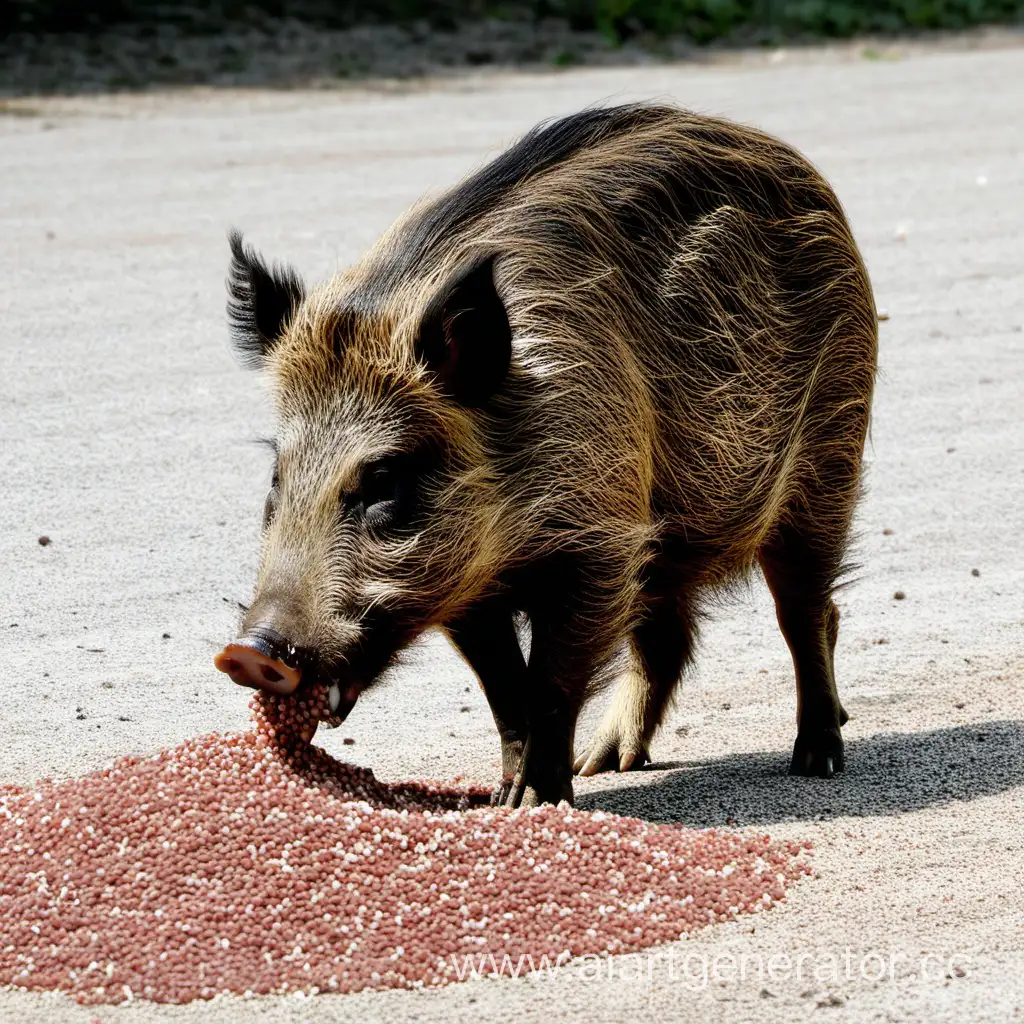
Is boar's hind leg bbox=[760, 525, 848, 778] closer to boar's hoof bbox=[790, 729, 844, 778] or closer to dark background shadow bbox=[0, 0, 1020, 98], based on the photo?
boar's hoof bbox=[790, 729, 844, 778]

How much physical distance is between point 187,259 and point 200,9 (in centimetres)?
968

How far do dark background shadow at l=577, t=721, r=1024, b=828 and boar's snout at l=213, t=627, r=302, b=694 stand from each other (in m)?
1.22

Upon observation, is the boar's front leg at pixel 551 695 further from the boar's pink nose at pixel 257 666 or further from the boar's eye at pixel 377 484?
the boar's pink nose at pixel 257 666

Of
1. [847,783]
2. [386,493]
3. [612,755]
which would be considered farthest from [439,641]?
[386,493]

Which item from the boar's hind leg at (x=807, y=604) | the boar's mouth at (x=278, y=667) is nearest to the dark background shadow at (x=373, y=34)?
the boar's hind leg at (x=807, y=604)

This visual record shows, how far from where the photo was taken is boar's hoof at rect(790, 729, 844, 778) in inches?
212

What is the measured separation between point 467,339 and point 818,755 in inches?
70.1

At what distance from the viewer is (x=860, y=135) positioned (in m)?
16.1

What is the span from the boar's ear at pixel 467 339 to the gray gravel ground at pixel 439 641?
1146mm

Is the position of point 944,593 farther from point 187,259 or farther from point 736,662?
point 187,259

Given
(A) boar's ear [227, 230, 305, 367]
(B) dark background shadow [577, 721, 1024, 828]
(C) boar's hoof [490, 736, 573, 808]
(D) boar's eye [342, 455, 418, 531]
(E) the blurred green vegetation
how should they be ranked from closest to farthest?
(D) boar's eye [342, 455, 418, 531], (C) boar's hoof [490, 736, 573, 808], (A) boar's ear [227, 230, 305, 367], (B) dark background shadow [577, 721, 1024, 828], (E) the blurred green vegetation

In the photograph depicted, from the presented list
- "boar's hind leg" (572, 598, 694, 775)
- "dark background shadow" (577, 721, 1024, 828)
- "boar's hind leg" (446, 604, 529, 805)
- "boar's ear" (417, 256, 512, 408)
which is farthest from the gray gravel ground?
"boar's ear" (417, 256, 512, 408)

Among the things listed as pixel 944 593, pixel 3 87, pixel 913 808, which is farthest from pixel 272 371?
pixel 3 87

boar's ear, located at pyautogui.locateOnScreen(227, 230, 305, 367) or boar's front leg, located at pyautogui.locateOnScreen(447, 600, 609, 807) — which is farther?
boar's ear, located at pyautogui.locateOnScreen(227, 230, 305, 367)
